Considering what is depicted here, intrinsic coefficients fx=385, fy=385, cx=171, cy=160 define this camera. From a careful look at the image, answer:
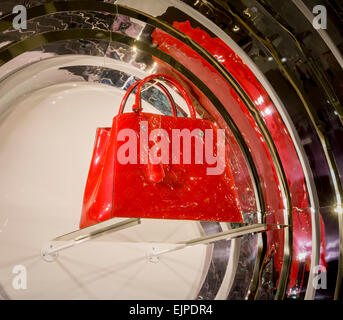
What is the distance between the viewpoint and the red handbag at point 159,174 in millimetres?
1042

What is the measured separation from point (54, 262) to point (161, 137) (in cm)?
77

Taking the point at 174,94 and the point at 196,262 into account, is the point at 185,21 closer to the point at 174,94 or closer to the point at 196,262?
the point at 174,94

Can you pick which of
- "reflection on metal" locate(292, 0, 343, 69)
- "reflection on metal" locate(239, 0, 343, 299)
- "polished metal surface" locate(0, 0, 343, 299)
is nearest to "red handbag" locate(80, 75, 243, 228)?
"polished metal surface" locate(0, 0, 343, 299)

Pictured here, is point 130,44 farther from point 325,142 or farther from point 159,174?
point 325,142

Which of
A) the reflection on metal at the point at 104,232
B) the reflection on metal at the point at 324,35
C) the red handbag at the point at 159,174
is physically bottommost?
the reflection on metal at the point at 104,232

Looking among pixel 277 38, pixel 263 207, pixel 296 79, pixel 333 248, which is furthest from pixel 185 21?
pixel 333 248

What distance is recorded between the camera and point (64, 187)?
1.59 m

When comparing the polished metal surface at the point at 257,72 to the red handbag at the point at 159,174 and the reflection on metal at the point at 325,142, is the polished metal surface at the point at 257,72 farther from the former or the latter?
the red handbag at the point at 159,174

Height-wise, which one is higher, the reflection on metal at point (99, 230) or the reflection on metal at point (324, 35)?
the reflection on metal at point (324, 35)

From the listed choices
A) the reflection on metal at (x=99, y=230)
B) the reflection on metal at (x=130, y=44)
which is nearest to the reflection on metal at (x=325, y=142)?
the reflection on metal at (x=130, y=44)

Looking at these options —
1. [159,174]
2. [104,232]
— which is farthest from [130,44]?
[104,232]

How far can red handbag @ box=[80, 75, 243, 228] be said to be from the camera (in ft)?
3.42

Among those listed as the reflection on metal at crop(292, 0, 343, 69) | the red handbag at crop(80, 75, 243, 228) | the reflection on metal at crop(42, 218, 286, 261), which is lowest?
the reflection on metal at crop(42, 218, 286, 261)

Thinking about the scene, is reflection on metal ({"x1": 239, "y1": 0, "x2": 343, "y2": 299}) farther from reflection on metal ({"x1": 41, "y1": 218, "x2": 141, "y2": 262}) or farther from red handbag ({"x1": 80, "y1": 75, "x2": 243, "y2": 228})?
reflection on metal ({"x1": 41, "y1": 218, "x2": 141, "y2": 262})
